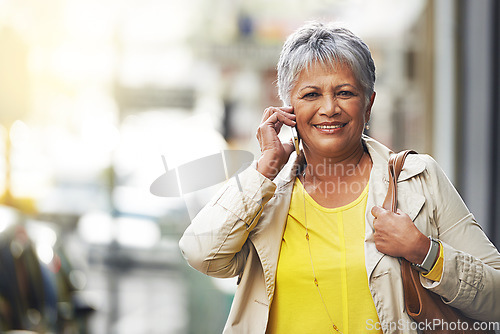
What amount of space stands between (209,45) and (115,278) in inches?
81.6

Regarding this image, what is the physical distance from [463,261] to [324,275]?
0.38m

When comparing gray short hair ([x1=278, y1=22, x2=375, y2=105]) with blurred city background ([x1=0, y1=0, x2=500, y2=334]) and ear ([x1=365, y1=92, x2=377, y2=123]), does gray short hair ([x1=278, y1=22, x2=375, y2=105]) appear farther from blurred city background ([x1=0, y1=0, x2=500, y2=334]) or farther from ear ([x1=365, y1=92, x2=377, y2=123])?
blurred city background ([x1=0, y1=0, x2=500, y2=334])

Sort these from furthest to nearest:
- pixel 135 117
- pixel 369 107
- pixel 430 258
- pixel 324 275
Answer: pixel 135 117 < pixel 369 107 < pixel 324 275 < pixel 430 258

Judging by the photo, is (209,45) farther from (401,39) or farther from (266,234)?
(266,234)

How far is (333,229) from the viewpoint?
1.87m

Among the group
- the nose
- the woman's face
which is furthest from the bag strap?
the nose

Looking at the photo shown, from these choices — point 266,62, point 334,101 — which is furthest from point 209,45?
point 334,101

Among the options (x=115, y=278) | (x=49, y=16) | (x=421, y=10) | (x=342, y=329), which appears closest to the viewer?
(x=342, y=329)

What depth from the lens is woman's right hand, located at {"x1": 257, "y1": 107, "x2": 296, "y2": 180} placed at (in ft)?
6.15

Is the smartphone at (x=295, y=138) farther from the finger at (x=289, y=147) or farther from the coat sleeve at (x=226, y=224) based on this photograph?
the coat sleeve at (x=226, y=224)

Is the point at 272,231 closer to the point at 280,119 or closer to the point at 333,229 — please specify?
the point at 333,229

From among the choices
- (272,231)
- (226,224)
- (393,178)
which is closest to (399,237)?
(393,178)

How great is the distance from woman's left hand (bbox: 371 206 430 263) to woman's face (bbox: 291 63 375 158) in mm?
246

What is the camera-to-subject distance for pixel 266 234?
6.11 feet
